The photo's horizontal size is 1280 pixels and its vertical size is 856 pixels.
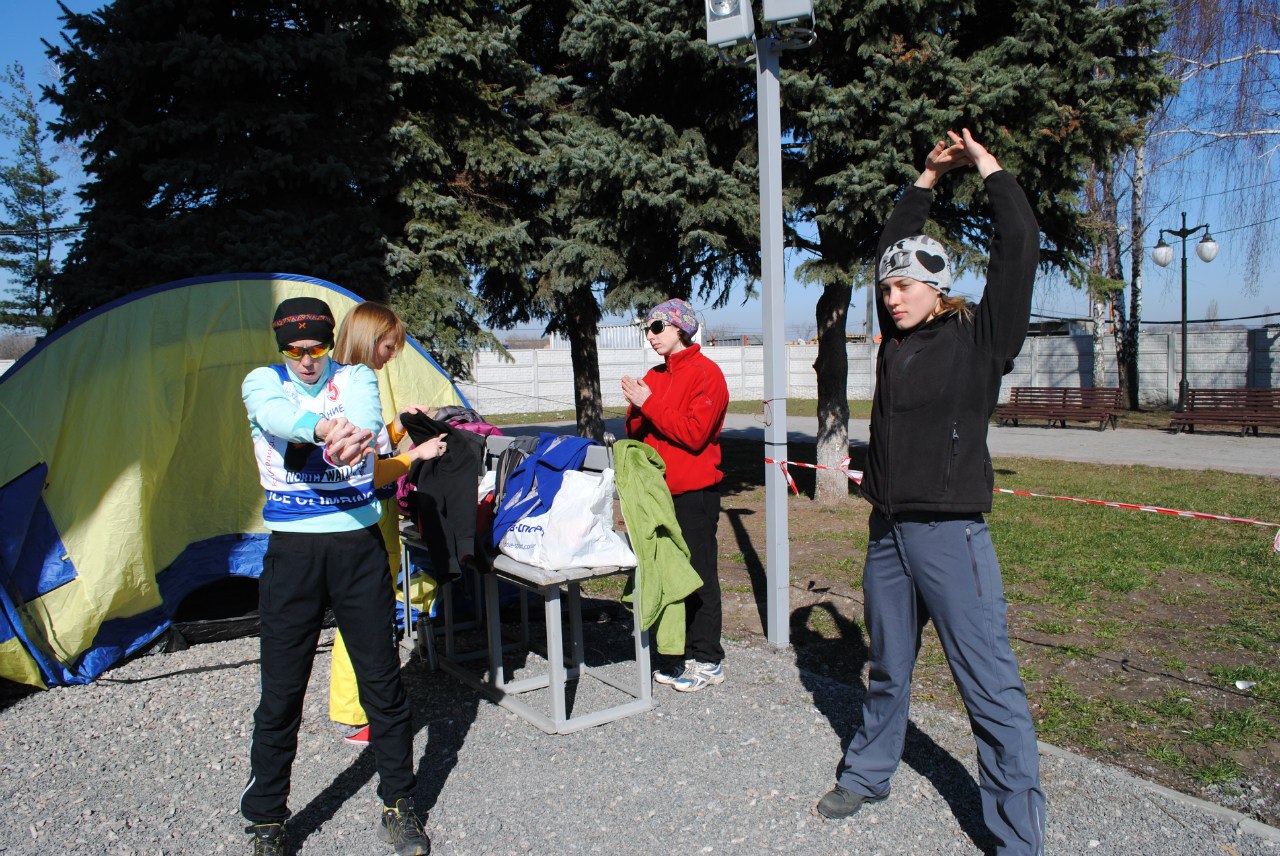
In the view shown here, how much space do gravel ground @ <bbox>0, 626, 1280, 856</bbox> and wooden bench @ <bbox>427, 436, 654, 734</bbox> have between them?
7 centimetres

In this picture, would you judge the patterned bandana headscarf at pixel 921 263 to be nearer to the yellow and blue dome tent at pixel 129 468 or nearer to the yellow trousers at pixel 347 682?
the yellow trousers at pixel 347 682

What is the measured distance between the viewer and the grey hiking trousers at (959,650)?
271cm

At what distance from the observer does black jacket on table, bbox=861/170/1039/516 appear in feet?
8.85

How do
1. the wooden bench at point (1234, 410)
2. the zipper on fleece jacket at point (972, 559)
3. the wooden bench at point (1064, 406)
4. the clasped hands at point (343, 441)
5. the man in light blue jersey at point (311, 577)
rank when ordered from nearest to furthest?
the clasped hands at point (343, 441)
the zipper on fleece jacket at point (972, 559)
the man in light blue jersey at point (311, 577)
the wooden bench at point (1234, 410)
the wooden bench at point (1064, 406)

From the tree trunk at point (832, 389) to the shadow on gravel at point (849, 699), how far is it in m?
3.93

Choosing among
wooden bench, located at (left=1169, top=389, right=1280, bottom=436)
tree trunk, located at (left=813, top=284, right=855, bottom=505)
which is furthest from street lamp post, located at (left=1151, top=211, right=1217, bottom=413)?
tree trunk, located at (left=813, top=284, right=855, bottom=505)

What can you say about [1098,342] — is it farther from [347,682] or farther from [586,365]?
[347,682]

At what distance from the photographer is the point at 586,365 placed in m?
11.3

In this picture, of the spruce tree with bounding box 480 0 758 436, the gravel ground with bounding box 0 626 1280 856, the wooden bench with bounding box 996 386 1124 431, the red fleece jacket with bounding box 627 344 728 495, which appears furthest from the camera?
the wooden bench with bounding box 996 386 1124 431

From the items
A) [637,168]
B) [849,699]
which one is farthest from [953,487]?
[637,168]

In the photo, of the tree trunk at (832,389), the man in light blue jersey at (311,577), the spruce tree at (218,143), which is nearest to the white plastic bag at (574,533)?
the man in light blue jersey at (311,577)

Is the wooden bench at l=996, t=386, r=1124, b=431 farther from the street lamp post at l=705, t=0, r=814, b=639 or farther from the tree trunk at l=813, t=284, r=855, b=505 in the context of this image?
the street lamp post at l=705, t=0, r=814, b=639

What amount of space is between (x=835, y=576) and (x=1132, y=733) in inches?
113

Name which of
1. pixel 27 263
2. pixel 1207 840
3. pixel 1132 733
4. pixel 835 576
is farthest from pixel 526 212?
pixel 27 263
